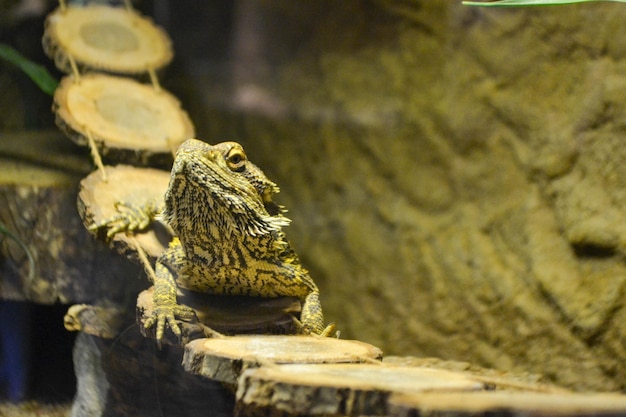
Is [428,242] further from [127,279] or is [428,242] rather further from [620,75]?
[127,279]

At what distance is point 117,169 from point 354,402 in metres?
2.02

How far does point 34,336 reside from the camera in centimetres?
271

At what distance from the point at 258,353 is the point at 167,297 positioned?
54 cm

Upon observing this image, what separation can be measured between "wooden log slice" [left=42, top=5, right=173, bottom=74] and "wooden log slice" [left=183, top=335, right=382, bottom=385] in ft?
6.75

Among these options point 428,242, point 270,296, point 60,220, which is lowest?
point 270,296

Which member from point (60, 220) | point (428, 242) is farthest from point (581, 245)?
point (60, 220)

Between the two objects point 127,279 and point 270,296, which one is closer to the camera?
point 270,296

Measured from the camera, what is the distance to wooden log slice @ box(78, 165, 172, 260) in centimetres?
267

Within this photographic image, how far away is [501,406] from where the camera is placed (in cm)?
134

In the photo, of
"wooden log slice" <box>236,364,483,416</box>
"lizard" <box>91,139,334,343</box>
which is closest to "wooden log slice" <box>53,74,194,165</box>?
"lizard" <box>91,139,334,343</box>

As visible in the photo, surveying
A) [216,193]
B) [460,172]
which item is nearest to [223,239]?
[216,193]

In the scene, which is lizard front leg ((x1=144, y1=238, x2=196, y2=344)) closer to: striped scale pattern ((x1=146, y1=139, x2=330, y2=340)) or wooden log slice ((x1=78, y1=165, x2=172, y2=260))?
striped scale pattern ((x1=146, y1=139, x2=330, y2=340))

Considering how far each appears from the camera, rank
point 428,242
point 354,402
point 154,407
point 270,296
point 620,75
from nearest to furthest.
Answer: point 354,402
point 154,407
point 270,296
point 620,75
point 428,242

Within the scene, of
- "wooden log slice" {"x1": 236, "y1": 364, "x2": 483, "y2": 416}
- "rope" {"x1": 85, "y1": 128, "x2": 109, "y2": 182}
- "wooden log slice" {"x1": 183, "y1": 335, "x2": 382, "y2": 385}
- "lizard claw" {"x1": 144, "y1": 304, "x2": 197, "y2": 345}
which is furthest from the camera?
"rope" {"x1": 85, "y1": 128, "x2": 109, "y2": 182}
